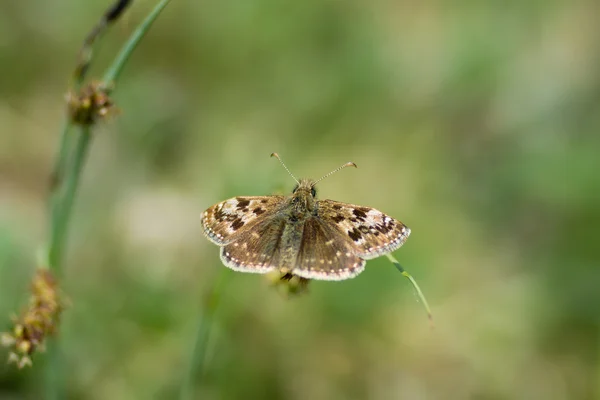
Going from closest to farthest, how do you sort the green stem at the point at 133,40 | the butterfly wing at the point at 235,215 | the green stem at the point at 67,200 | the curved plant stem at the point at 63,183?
the green stem at the point at 133,40, the curved plant stem at the point at 63,183, the green stem at the point at 67,200, the butterfly wing at the point at 235,215

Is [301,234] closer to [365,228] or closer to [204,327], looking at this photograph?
[365,228]

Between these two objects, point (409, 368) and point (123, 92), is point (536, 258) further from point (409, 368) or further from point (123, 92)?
point (123, 92)

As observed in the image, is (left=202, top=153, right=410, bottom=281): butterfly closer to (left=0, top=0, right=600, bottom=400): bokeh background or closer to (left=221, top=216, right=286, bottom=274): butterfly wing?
(left=221, top=216, right=286, bottom=274): butterfly wing

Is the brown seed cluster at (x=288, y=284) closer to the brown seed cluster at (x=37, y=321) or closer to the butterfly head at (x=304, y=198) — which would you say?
the butterfly head at (x=304, y=198)

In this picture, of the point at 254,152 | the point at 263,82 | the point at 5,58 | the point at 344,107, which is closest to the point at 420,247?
the point at 254,152

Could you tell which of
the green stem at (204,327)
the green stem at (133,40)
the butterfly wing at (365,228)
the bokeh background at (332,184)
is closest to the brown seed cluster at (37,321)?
the green stem at (204,327)

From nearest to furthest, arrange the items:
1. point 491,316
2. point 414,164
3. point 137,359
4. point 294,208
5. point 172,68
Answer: point 294,208
point 137,359
point 491,316
point 414,164
point 172,68

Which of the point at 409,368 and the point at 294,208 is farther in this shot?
the point at 409,368

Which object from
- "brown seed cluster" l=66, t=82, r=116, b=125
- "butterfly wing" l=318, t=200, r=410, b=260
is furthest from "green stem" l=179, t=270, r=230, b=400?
"brown seed cluster" l=66, t=82, r=116, b=125
